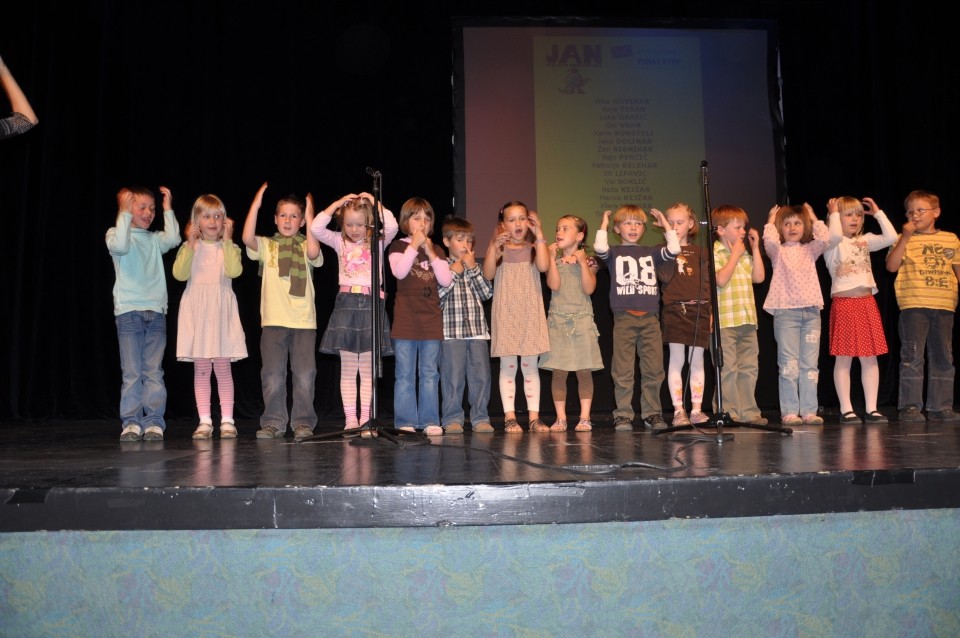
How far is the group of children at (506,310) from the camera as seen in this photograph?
4031mm

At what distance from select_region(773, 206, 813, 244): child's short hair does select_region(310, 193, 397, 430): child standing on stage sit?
2.23 m

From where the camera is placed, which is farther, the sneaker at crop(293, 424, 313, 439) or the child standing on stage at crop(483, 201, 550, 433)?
the child standing on stage at crop(483, 201, 550, 433)

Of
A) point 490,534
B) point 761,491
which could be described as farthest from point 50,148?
point 761,491

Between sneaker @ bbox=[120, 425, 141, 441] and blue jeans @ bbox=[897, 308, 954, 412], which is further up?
blue jeans @ bbox=[897, 308, 954, 412]

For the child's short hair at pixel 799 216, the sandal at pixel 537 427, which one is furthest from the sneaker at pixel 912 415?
the sandal at pixel 537 427

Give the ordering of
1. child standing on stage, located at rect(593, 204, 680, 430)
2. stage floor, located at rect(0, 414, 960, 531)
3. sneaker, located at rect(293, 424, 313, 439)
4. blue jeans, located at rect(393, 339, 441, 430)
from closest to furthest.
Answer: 1. stage floor, located at rect(0, 414, 960, 531)
2. sneaker, located at rect(293, 424, 313, 439)
3. blue jeans, located at rect(393, 339, 441, 430)
4. child standing on stage, located at rect(593, 204, 680, 430)

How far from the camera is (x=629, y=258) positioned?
4.34 m

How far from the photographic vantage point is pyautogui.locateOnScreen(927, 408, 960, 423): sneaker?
14.1 ft

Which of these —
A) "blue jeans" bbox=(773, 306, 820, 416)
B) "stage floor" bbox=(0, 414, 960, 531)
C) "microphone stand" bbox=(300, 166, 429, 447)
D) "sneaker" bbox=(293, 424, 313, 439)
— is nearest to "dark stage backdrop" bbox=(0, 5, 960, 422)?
"blue jeans" bbox=(773, 306, 820, 416)

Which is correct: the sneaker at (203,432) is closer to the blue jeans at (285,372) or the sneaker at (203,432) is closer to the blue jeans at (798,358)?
the blue jeans at (285,372)

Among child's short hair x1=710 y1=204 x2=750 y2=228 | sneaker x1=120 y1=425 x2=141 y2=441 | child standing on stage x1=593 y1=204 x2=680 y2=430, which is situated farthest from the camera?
child's short hair x1=710 y1=204 x2=750 y2=228

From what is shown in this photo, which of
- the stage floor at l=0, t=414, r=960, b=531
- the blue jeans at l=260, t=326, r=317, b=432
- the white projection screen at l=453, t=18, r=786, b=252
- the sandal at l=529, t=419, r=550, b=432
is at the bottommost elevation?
the sandal at l=529, t=419, r=550, b=432

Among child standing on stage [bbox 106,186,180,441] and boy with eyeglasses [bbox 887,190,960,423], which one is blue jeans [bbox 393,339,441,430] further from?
boy with eyeglasses [bbox 887,190,960,423]

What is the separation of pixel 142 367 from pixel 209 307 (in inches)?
19.2
